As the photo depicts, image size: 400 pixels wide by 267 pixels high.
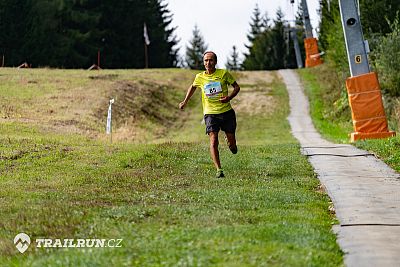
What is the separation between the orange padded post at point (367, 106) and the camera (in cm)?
2097

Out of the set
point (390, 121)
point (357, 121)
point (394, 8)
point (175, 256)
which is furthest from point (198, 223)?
point (394, 8)

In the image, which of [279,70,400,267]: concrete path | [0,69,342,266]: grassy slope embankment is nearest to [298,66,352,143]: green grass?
[0,69,342,266]: grassy slope embankment

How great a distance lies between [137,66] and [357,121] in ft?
164

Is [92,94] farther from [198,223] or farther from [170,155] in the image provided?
[198,223]

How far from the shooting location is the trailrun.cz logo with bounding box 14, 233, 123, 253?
23.5 feet

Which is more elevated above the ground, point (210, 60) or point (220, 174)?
point (210, 60)

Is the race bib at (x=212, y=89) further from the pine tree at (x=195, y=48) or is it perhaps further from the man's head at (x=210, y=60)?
the pine tree at (x=195, y=48)

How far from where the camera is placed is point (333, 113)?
3525 cm

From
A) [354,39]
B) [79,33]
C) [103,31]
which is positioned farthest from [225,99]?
[103,31]

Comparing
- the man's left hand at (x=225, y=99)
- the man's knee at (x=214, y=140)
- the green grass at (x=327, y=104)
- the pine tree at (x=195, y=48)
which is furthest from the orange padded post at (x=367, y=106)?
the pine tree at (x=195, y=48)

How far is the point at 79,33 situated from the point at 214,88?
5081 cm

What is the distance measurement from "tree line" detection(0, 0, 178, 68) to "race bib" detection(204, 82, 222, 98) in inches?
1758

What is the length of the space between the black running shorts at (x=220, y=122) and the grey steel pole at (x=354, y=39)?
8.44m

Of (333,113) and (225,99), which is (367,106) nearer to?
(225,99)
